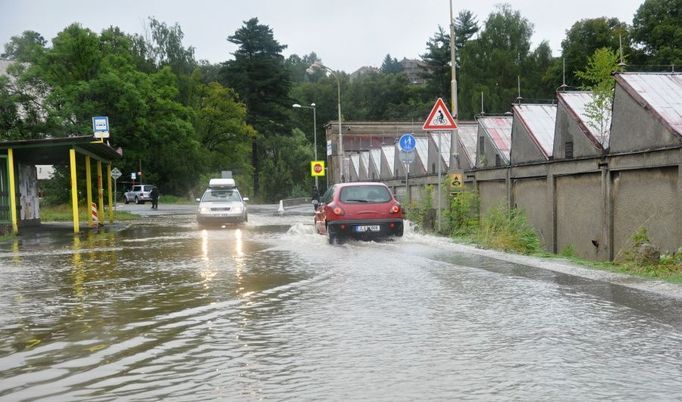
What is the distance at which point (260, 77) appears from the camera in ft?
251

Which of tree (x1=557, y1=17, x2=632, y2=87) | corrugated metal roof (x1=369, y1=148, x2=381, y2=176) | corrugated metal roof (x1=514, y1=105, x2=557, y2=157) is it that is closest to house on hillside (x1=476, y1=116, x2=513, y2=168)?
corrugated metal roof (x1=514, y1=105, x2=557, y2=157)

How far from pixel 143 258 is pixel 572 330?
10.5 meters

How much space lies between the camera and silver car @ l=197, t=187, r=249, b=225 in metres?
25.7

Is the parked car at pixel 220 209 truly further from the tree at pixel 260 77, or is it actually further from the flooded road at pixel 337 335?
the tree at pixel 260 77

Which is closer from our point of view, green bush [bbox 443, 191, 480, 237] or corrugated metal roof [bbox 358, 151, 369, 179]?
green bush [bbox 443, 191, 480, 237]

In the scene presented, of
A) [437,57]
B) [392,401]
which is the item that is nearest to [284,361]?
[392,401]

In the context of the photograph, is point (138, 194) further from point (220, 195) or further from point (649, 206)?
point (649, 206)

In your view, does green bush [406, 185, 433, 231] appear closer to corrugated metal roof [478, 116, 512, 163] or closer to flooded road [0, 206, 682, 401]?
corrugated metal roof [478, 116, 512, 163]

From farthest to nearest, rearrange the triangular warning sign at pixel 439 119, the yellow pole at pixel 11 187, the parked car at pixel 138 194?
1. the parked car at pixel 138 194
2. the yellow pole at pixel 11 187
3. the triangular warning sign at pixel 439 119

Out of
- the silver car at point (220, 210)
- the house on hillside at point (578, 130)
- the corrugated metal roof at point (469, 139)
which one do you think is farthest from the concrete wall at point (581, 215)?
the silver car at point (220, 210)

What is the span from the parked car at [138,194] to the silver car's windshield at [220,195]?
142 feet

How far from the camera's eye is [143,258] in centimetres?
1467

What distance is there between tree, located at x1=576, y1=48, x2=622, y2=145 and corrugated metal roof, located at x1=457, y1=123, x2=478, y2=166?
31.6 ft

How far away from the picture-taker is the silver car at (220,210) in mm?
25688
